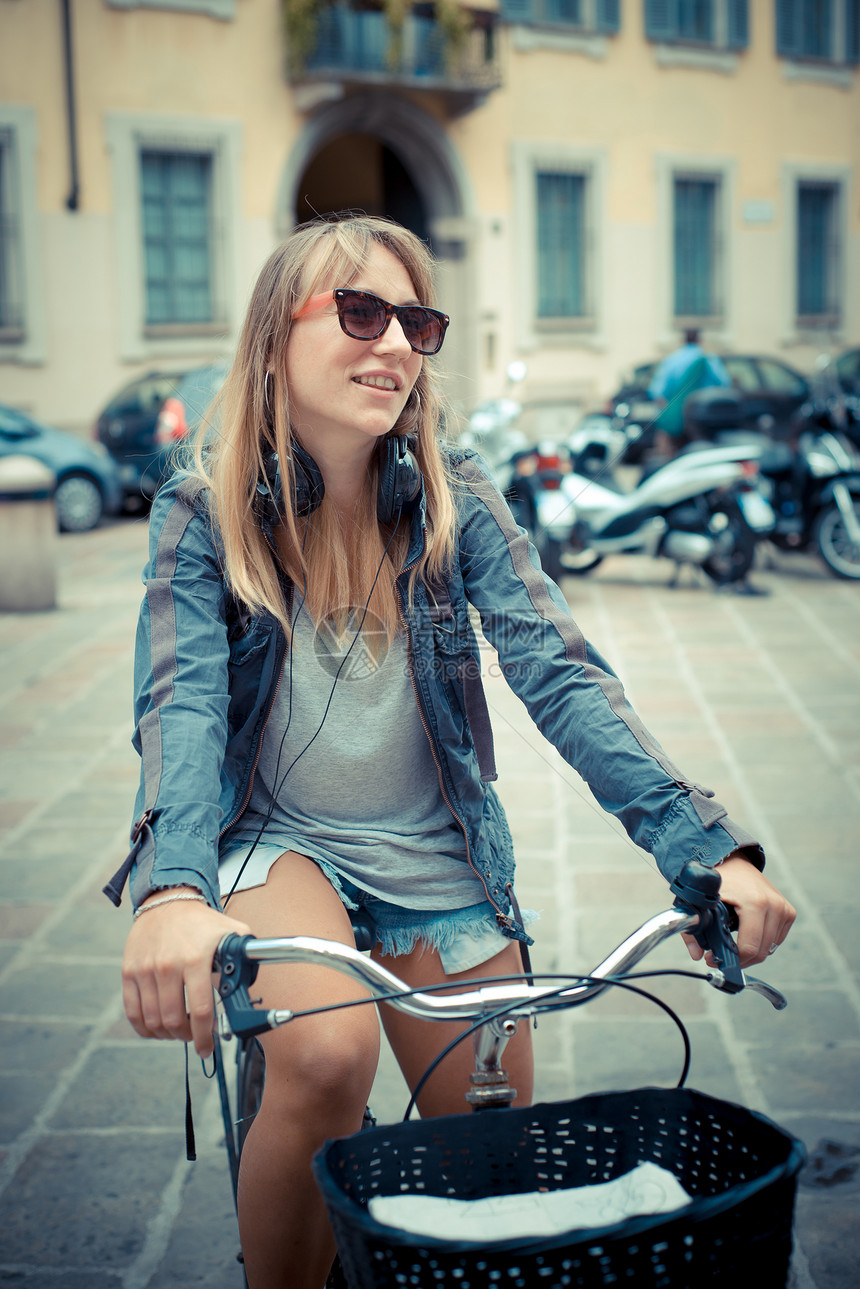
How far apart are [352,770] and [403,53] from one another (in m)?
17.7

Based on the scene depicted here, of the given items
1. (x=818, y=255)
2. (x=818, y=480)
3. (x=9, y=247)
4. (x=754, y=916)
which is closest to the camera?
(x=754, y=916)

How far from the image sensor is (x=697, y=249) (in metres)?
21.4

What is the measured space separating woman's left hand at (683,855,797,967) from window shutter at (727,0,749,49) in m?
22.3

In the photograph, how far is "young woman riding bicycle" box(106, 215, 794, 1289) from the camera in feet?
5.74

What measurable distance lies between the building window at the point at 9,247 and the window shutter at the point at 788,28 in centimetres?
1316

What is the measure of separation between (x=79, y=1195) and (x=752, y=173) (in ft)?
72.2

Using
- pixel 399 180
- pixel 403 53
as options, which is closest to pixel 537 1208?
pixel 403 53

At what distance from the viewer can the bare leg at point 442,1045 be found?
1.83m

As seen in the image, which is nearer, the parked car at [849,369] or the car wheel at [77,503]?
the car wheel at [77,503]

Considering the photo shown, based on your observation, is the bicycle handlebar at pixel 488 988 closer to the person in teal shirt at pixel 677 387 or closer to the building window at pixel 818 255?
the person in teal shirt at pixel 677 387

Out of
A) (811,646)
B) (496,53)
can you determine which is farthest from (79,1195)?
(496,53)

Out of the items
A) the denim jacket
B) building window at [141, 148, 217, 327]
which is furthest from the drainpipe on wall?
the denim jacket

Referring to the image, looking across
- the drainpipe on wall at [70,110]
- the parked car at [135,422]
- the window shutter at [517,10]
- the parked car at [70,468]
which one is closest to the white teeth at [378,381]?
the parked car at [70,468]

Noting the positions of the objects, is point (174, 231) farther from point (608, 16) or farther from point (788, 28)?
point (788, 28)
